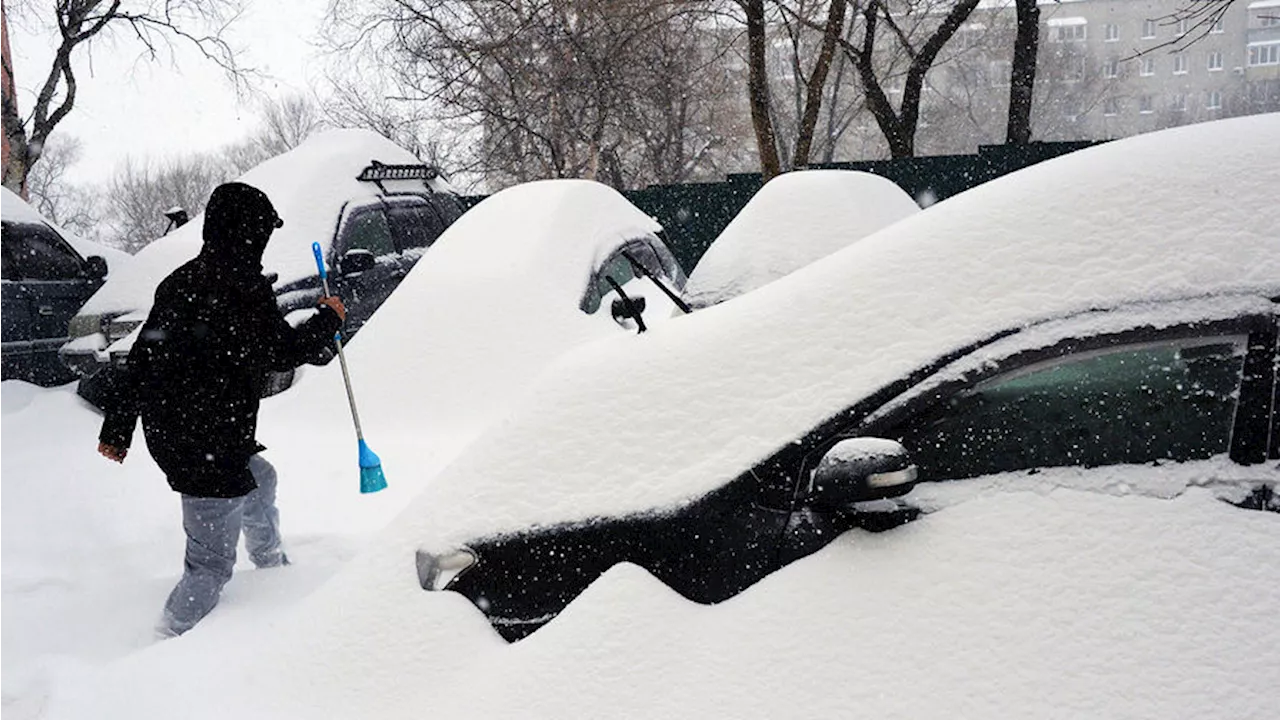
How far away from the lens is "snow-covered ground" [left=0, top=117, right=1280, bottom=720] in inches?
72.1

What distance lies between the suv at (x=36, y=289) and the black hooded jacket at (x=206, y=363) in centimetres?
655

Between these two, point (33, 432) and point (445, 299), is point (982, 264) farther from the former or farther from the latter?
point (33, 432)

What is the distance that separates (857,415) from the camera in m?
2.18

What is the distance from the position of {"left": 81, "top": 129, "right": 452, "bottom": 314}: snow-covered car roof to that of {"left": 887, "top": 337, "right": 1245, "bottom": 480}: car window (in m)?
7.21

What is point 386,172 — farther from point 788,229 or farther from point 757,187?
point 757,187

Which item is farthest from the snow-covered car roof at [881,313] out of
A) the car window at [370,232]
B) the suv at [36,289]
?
the suv at [36,289]

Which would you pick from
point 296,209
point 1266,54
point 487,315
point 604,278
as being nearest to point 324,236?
point 296,209

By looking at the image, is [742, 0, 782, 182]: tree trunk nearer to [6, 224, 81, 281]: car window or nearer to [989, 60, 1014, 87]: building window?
[6, 224, 81, 281]: car window

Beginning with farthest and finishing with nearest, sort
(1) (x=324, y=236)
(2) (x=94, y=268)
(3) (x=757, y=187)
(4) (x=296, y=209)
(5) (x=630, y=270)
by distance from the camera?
(3) (x=757, y=187)
(2) (x=94, y=268)
(4) (x=296, y=209)
(1) (x=324, y=236)
(5) (x=630, y=270)

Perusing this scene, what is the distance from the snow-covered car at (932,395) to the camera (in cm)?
209

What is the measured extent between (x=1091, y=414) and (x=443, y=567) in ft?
5.20

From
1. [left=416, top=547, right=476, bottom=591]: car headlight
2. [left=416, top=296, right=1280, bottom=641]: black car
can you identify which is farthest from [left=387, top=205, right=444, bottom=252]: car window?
[left=416, top=296, right=1280, bottom=641]: black car

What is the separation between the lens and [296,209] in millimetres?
9094

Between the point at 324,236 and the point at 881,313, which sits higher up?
the point at 324,236
